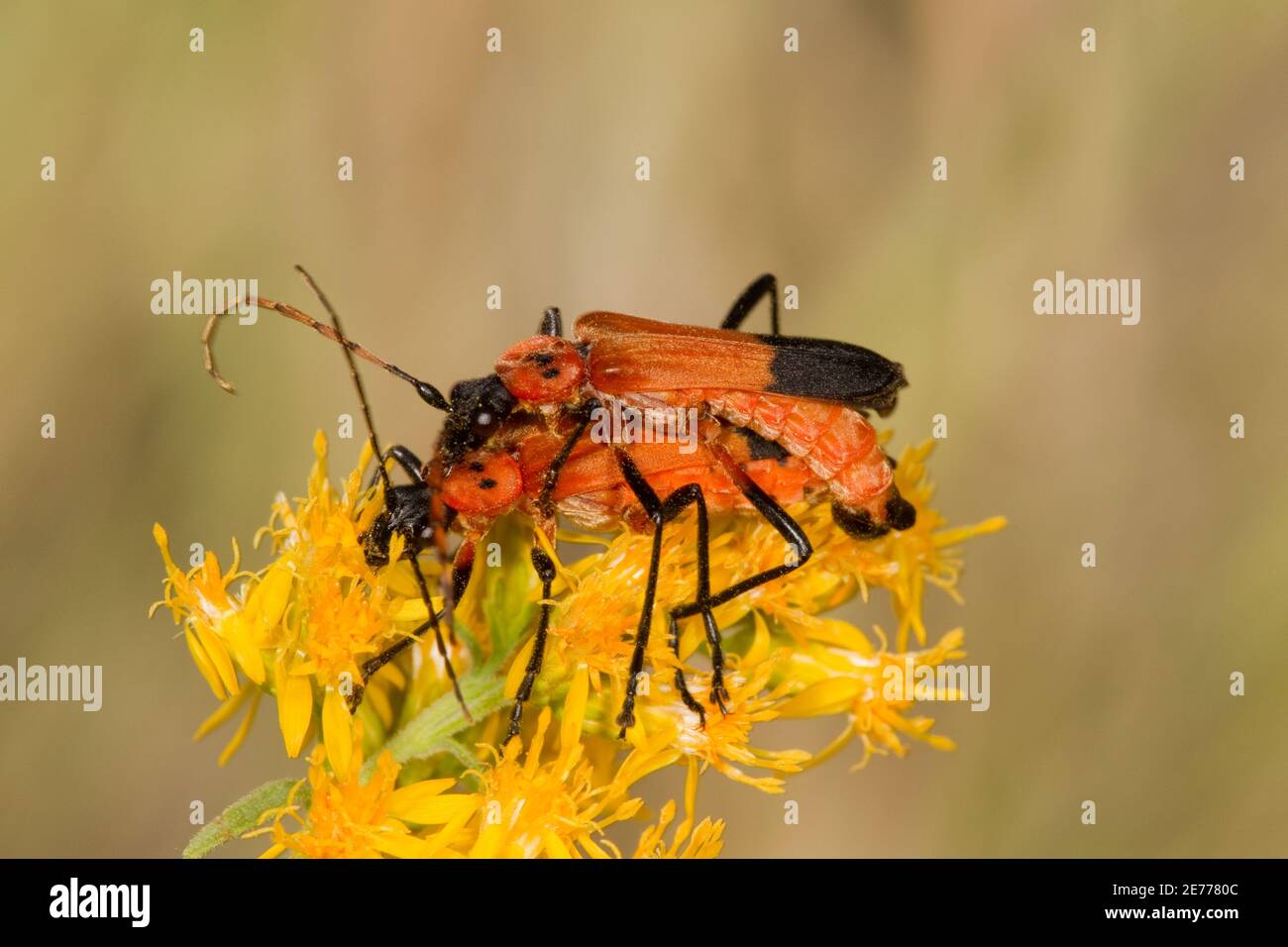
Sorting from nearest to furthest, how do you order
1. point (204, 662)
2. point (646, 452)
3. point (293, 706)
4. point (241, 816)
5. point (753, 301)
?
point (241, 816) → point (293, 706) → point (204, 662) → point (646, 452) → point (753, 301)

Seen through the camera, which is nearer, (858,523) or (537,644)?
(537,644)

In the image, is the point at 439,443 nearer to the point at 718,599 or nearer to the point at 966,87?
the point at 718,599

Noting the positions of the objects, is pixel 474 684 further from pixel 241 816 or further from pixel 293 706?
pixel 241 816

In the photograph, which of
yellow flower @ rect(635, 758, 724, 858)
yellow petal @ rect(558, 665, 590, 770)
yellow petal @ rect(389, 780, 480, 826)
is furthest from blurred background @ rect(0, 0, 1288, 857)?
yellow petal @ rect(389, 780, 480, 826)

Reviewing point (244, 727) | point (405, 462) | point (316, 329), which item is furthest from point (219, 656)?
point (316, 329)

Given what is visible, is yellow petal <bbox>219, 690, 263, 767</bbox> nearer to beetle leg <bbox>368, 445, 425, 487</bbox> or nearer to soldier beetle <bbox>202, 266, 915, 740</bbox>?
soldier beetle <bbox>202, 266, 915, 740</bbox>

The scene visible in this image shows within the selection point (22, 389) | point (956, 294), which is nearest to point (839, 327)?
point (956, 294)

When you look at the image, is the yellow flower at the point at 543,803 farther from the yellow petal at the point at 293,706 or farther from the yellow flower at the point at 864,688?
the yellow flower at the point at 864,688
